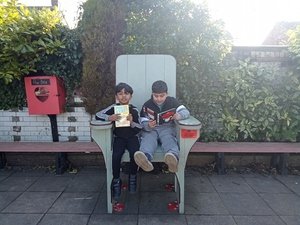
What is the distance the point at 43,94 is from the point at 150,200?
2.00 meters

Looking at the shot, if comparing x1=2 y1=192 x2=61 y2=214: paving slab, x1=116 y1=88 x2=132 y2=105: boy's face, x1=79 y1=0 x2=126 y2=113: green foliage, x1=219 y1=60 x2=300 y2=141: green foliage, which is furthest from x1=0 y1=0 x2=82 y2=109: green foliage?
x1=219 y1=60 x2=300 y2=141: green foliage

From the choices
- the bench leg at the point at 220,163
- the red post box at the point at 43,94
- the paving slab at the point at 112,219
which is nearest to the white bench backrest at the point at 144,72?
the red post box at the point at 43,94

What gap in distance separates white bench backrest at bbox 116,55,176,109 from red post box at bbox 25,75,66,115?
96 centimetres

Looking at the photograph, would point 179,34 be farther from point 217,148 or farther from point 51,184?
point 51,184

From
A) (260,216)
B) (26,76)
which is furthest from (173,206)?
(26,76)

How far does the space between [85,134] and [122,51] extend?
51.7 inches

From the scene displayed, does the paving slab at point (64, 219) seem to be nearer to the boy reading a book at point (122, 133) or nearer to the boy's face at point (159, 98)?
the boy reading a book at point (122, 133)

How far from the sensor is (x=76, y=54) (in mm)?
3746

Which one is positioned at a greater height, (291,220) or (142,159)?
(142,159)

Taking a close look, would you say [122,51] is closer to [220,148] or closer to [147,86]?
[147,86]

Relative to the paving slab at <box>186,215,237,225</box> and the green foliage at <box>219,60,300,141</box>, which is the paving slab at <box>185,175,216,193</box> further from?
the green foliage at <box>219,60,300,141</box>

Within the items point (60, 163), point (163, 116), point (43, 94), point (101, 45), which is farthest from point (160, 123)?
point (43, 94)

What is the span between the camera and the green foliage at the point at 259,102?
3729mm

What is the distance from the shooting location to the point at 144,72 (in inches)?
133
